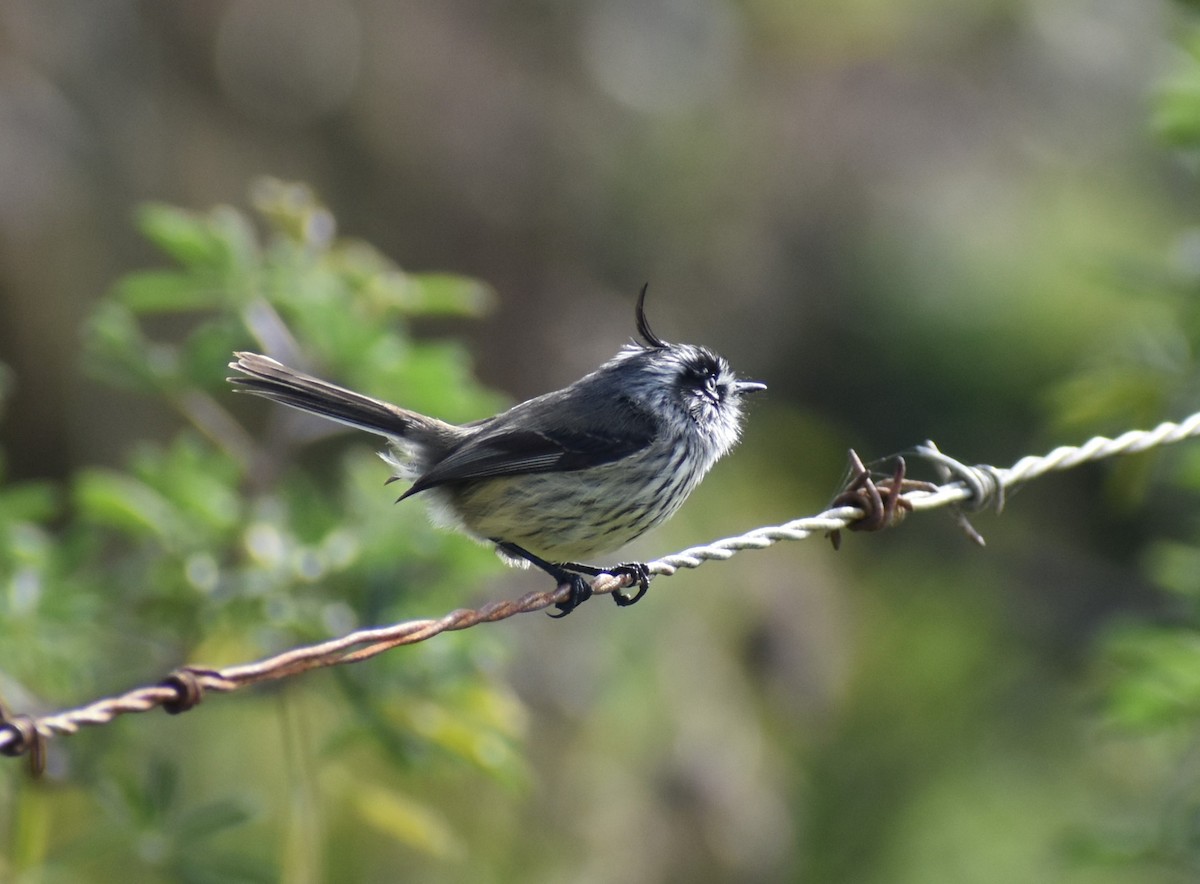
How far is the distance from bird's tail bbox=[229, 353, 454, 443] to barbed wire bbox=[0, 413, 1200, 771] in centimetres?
114

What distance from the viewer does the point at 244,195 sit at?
10.2 m

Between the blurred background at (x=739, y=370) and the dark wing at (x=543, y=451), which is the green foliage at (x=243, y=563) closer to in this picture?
the blurred background at (x=739, y=370)

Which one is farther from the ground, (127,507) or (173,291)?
(173,291)

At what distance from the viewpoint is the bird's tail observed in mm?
4406

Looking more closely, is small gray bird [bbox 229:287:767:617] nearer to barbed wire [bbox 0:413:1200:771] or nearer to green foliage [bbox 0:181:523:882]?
green foliage [bbox 0:181:523:882]

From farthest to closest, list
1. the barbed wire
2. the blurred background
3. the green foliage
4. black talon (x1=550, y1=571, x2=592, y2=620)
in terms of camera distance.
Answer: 1. the blurred background
2. the green foliage
3. black talon (x1=550, y1=571, x2=592, y2=620)
4. the barbed wire

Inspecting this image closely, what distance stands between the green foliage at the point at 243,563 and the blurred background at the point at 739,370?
27 mm

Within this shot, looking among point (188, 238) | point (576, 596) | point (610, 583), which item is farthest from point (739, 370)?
point (610, 583)

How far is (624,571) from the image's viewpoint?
409 cm

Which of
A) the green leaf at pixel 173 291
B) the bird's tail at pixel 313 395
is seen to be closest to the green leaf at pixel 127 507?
the bird's tail at pixel 313 395

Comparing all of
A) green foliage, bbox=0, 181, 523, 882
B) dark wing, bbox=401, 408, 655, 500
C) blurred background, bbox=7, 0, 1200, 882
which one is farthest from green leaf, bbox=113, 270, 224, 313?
dark wing, bbox=401, 408, 655, 500

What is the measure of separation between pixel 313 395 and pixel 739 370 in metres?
6.40

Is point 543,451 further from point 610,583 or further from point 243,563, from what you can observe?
point 243,563

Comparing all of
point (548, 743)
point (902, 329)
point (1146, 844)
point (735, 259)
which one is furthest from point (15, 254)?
point (1146, 844)
